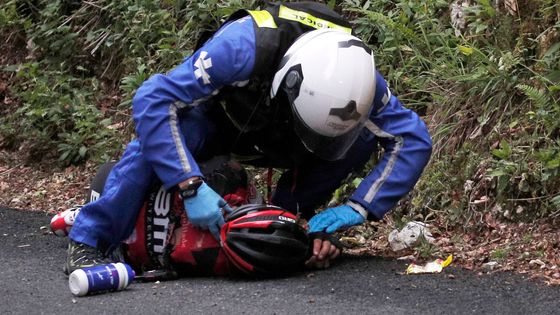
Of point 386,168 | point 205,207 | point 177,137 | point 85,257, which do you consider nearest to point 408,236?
point 386,168

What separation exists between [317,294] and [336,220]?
26.1 inches

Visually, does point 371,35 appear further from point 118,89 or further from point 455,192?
point 118,89

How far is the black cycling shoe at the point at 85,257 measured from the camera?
5230 millimetres

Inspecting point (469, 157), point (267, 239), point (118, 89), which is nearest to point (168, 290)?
point (267, 239)

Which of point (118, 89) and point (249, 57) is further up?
point (249, 57)

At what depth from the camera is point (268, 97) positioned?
16.5ft

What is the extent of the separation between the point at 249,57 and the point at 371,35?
2.58 meters

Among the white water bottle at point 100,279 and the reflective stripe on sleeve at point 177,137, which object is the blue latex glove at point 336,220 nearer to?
the reflective stripe on sleeve at point 177,137

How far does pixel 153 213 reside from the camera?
530cm

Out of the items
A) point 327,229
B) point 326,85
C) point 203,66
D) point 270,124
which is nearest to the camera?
point 326,85

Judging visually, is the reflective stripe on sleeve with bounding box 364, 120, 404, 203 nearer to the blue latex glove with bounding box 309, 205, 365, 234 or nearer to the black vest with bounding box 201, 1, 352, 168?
the blue latex glove with bounding box 309, 205, 365, 234

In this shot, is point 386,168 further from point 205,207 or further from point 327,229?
point 205,207

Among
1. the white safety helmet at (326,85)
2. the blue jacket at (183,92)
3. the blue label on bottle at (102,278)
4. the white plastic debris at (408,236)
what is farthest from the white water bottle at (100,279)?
the white plastic debris at (408,236)

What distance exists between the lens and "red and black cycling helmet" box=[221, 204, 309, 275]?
16.3ft
